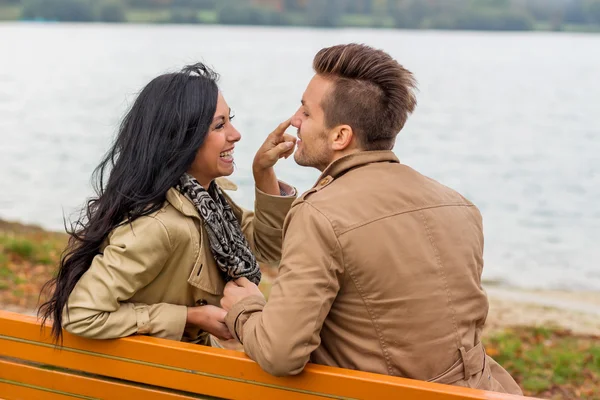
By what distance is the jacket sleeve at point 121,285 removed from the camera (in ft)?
8.73

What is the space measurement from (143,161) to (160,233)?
0.97 ft

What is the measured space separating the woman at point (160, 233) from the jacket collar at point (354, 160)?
566 mm

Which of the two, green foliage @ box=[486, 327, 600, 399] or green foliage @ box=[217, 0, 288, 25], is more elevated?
green foliage @ box=[486, 327, 600, 399]

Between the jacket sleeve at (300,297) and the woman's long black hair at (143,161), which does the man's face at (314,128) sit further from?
the woman's long black hair at (143,161)

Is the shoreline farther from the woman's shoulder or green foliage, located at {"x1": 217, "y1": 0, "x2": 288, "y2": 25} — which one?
green foliage, located at {"x1": 217, "y1": 0, "x2": 288, "y2": 25}

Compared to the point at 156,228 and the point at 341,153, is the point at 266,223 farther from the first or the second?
the point at 341,153

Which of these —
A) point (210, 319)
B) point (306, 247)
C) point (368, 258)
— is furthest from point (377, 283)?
point (210, 319)

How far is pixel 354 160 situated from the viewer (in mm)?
2545

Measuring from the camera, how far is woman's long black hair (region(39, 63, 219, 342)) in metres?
2.80

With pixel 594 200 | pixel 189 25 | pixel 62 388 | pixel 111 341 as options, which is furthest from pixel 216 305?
pixel 189 25

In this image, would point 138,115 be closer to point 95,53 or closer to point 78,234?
point 78,234

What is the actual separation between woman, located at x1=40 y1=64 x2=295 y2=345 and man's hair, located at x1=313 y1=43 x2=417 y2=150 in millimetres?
528

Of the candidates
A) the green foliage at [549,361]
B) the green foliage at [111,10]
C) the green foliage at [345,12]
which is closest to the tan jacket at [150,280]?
the green foliage at [549,361]

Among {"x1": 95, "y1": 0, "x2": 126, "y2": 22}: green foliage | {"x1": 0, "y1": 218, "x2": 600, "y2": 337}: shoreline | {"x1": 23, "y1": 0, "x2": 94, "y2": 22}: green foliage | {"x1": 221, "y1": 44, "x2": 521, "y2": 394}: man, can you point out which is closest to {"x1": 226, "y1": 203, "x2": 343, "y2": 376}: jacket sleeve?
{"x1": 221, "y1": 44, "x2": 521, "y2": 394}: man
